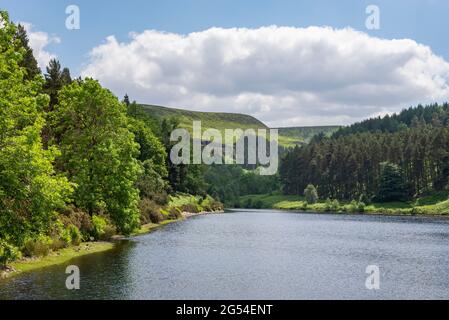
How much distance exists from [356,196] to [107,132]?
154 meters

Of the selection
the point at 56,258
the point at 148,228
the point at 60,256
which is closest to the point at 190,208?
the point at 148,228

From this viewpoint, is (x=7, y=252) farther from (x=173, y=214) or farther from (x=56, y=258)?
(x=173, y=214)

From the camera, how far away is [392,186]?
16875 cm

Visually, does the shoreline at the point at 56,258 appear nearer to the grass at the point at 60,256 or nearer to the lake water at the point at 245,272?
the grass at the point at 60,256

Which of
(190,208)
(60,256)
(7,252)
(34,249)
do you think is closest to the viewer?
(7,252)

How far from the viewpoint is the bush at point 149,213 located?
3442 inches

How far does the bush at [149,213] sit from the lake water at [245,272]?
23.8 m

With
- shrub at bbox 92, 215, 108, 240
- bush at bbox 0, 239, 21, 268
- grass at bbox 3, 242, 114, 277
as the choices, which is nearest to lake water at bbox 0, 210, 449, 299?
grass at bbox 3, 242, 114, 277

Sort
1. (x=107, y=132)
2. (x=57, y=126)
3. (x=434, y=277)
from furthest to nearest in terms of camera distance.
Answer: (x=57, y=126) < (x=107, y=132) < (x=434, y=277)

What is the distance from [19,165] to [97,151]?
2573 cm

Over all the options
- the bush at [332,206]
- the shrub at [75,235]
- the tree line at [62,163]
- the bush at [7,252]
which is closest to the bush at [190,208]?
the tree line at [62,163]

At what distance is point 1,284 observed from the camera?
32.2 meters
